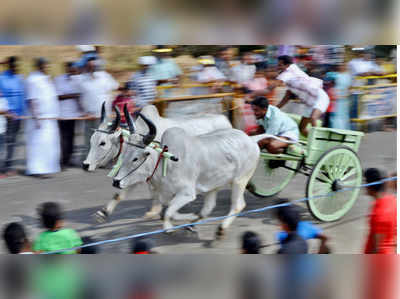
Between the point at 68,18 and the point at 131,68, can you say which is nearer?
the point at 68,18

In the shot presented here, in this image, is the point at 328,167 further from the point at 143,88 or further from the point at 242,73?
the point at 242,73

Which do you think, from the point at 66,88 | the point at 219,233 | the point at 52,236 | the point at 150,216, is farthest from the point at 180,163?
the point at 66,88

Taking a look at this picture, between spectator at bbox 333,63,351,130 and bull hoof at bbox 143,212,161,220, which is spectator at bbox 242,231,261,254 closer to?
bull hoof at bbox 143,212,161,220

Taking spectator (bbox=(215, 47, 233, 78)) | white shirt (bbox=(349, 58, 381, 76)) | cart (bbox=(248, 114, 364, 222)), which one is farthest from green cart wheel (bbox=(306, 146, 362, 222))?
white shirt (bbox=(349, 58, 381, 76))

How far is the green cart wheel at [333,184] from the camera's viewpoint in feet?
25.3

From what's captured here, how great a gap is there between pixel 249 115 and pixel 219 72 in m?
0.90

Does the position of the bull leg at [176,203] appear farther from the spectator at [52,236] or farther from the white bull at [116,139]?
the spectator at [52,236]

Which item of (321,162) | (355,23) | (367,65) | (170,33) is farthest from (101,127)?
(367,65)

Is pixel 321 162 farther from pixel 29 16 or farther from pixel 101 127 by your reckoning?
pixel 29 16

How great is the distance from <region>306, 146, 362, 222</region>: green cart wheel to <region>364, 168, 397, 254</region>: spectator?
1.71 meters

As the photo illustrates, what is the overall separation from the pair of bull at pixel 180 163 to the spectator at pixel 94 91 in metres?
2.01

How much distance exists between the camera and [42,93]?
30.3ft

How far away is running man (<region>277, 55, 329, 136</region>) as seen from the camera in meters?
8.38

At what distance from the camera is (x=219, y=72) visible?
36.1ft
